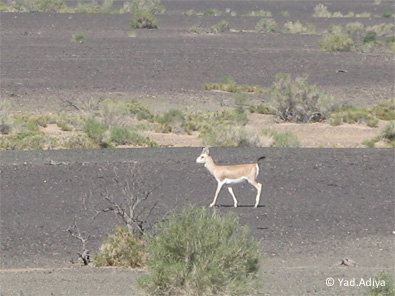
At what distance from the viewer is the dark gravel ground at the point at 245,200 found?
1281cm

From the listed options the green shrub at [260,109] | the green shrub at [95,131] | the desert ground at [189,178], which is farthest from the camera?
the green shrub at [260,109]

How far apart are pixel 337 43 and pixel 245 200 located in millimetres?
26537

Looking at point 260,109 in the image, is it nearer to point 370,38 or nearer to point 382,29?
point 370,38

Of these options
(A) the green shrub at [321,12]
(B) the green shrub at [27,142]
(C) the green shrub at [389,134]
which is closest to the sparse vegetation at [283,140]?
(C) the green shrub at [389,134]

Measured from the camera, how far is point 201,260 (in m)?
9.12

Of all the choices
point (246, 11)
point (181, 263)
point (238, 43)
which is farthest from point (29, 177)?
point (246, 11)

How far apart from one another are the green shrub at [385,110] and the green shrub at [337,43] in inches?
406

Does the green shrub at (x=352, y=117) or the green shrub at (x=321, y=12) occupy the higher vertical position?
the green shrub at (x=352, y=117)

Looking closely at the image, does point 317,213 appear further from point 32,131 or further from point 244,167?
point 32,131

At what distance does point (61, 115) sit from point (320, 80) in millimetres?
11311

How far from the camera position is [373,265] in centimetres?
1210

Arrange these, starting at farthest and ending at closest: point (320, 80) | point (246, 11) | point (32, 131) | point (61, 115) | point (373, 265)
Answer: point (246, 11)
point (320, 80)
point (61, 115)
point (32, 131)
point (373, 265)

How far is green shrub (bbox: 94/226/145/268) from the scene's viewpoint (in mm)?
11552

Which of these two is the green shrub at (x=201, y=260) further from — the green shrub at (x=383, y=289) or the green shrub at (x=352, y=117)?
the green shrub at (x=352, y=117)
